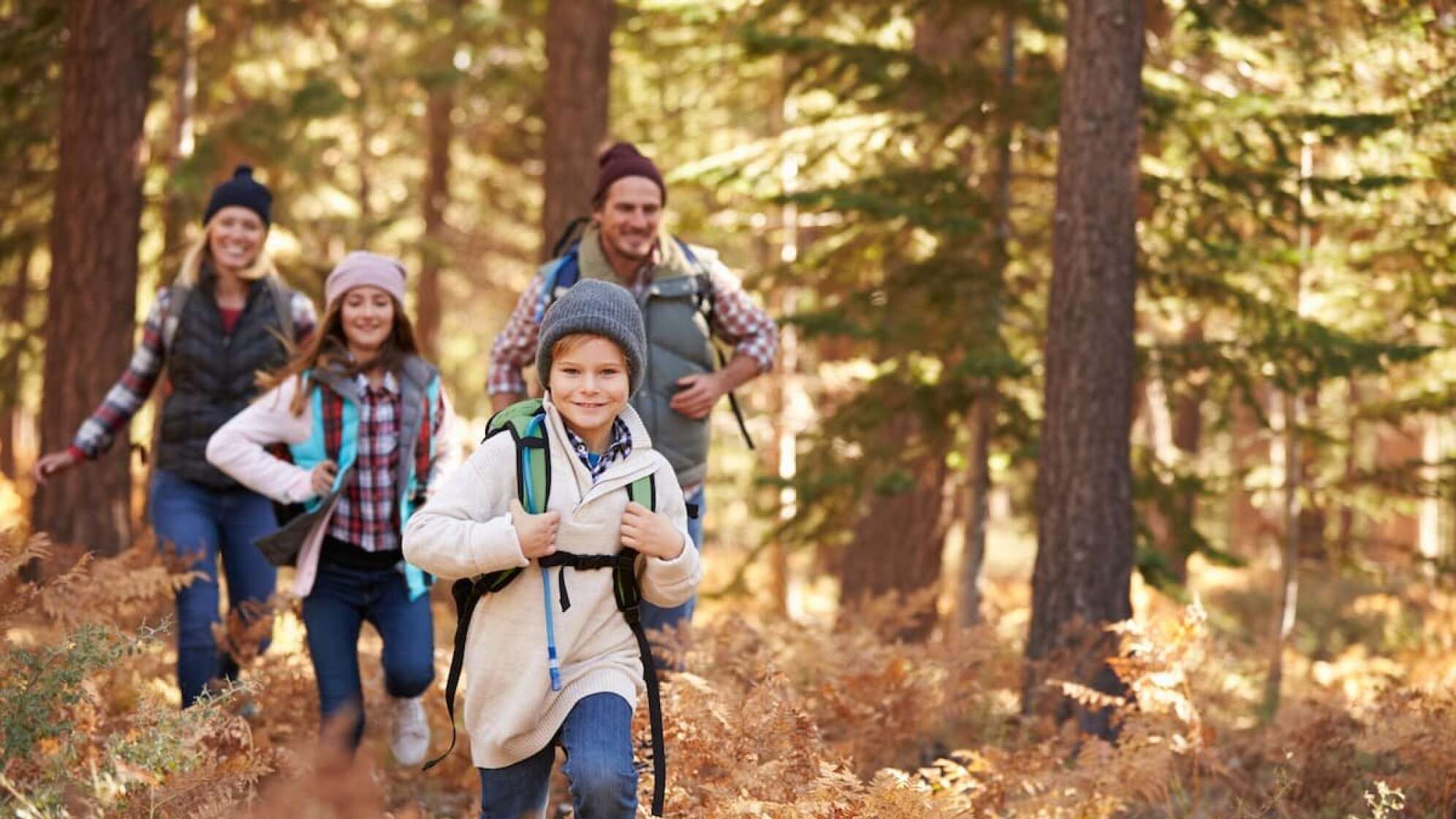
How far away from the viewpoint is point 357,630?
587 centimetres

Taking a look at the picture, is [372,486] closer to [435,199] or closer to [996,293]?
[996,293]

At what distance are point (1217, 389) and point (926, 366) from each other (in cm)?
201

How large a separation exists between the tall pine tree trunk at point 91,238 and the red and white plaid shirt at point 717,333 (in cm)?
513

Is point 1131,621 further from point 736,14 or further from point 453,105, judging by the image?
point 453,105

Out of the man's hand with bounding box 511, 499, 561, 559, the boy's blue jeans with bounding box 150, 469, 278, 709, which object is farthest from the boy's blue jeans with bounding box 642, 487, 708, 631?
the man's hand with bounding box 511, 499, 561, 559

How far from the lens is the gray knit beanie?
4.29 metres

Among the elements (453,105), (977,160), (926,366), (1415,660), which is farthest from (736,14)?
(453,105)

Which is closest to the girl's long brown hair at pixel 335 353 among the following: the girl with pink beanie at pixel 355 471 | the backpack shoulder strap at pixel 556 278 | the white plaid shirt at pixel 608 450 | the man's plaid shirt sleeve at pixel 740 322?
the girl with pink beanie at pixel 355 471

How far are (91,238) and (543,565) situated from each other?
7578 mm

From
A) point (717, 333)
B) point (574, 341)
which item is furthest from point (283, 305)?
point (574, 341)

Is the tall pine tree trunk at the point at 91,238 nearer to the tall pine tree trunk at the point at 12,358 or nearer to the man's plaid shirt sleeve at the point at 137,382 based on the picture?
the man's plaid shirt sleeve at the point at 137,382

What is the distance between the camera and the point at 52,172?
13828 mm

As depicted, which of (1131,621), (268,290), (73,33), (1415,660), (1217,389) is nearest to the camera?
(1131,621)

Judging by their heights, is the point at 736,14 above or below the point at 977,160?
above
